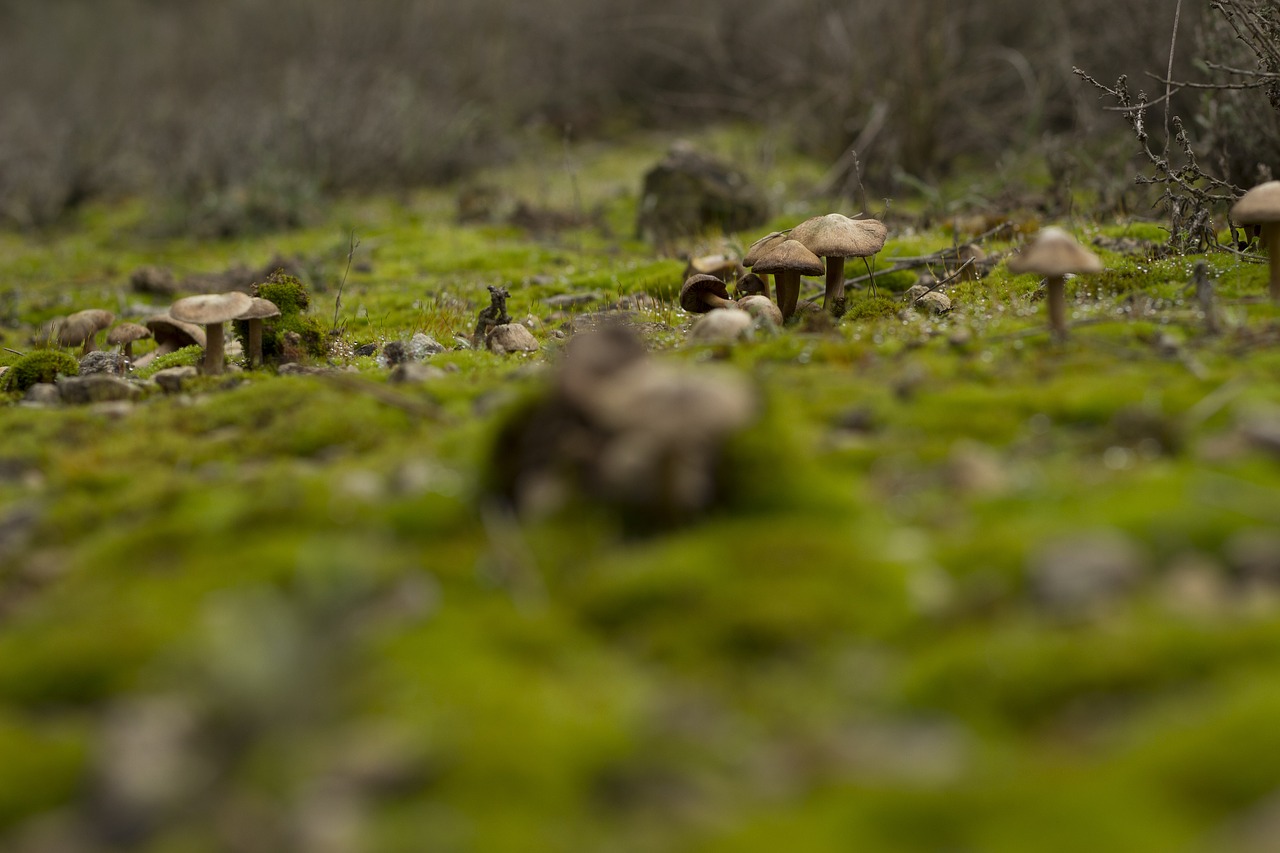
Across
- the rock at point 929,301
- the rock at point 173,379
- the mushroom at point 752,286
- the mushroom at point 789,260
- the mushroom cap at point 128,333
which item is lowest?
the rock at point 173,379

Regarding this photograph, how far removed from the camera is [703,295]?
677cm

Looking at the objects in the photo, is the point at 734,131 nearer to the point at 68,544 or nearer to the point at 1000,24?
the point at 1000,24

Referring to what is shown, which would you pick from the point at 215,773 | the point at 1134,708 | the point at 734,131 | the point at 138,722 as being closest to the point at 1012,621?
the point at 1134,708

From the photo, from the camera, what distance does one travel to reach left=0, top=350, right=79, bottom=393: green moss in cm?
611

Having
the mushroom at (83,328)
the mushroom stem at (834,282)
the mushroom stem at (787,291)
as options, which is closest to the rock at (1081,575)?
the mushroom stem at (787,291)

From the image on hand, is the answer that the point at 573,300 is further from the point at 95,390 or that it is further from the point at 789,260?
the point at 95,390

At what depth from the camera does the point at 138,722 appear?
8.01ft

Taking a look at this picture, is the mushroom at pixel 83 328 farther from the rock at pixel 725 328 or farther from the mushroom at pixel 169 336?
the rock at pixel 725 328

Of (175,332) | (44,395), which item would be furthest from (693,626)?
(175,332)

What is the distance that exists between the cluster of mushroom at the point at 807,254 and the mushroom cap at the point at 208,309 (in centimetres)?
262

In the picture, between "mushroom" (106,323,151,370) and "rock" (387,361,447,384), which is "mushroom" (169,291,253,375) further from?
"mushroom" (106,323,151,370)

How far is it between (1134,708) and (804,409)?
205 centimetres

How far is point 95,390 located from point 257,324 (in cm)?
99

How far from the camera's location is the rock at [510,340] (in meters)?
6.53
